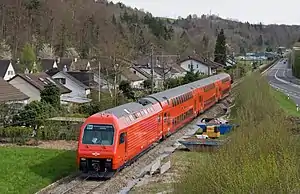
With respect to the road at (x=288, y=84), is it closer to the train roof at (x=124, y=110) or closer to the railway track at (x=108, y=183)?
the train roof at (x=124, y=110)

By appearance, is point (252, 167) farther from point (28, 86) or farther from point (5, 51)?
point (5, 51)

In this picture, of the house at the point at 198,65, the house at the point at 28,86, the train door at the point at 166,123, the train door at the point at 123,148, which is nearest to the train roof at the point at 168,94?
the train door at the point at 166,123

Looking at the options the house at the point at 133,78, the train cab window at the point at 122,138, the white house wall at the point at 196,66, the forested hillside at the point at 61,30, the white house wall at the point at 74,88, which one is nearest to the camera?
the train cab window at the point at 122,138

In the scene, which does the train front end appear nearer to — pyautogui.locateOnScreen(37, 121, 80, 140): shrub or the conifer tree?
pyautogui.locateOnScreen(37, 121, 80, 140): shrub

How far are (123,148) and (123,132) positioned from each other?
2.23 ft

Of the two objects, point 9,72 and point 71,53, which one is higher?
point 71,53

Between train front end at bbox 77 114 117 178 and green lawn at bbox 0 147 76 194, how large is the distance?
63.9 inches

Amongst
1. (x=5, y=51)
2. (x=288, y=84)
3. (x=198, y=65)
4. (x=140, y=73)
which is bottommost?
(x=288, y=84)

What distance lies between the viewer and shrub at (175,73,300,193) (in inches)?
433

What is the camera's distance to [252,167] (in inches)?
Answer: 462

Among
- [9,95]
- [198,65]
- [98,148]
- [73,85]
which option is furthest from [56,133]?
[198,65]

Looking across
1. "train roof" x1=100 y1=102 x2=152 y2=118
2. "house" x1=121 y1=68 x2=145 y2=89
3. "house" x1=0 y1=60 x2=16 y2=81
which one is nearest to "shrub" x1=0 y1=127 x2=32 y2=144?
"train roof" x1=100 y1=102 x2=152 y2=118

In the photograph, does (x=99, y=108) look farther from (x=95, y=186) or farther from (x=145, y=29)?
(x=145, y=29)

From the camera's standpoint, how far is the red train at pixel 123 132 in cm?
2295
